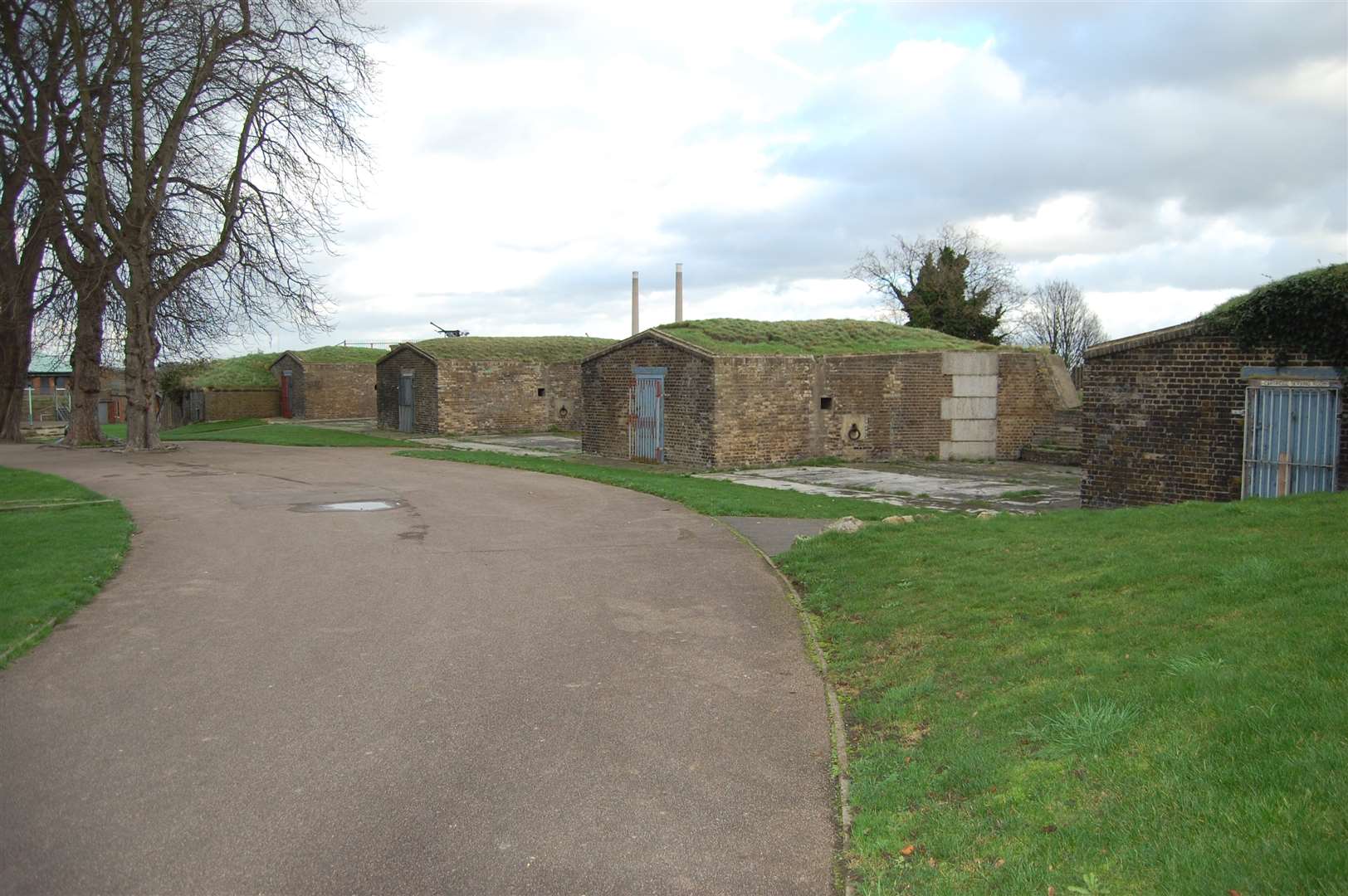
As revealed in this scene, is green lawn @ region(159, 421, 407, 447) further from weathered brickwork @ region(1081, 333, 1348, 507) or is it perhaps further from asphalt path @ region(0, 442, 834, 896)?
weathered brickwork @ region(1081, 333, 1348, 507)

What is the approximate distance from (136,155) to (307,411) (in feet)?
74.7

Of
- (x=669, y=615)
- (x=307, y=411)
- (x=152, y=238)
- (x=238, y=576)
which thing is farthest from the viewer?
(x=307, y=411)

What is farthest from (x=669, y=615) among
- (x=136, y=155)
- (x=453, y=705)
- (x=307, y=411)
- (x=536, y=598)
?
(x=307, y=411)

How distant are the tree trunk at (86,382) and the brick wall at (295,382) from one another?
53.9 feet

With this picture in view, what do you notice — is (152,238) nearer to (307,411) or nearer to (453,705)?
(307,411)

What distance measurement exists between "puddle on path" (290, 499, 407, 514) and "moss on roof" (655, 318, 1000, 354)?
1013 centimetres

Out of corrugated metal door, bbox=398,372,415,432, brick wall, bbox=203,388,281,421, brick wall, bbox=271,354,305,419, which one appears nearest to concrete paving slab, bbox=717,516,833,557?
corrugated metal door, bbox=398,372,415,432

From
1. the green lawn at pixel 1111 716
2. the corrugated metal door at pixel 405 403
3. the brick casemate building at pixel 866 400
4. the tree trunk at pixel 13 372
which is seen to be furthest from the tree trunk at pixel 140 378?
the green lawn at pixel 1111 716

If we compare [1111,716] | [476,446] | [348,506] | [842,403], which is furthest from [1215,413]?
[476,446]

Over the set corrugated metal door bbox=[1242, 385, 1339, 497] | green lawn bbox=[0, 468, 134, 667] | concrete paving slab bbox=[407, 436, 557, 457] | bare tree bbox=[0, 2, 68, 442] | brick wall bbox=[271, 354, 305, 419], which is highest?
bare tree bbox=[0, 2, 68, 442]

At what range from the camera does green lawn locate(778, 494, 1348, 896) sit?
4078 millimetres

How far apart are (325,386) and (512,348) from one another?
13006 mm

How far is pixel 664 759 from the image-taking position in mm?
6047

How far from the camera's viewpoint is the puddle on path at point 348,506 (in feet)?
54.5
